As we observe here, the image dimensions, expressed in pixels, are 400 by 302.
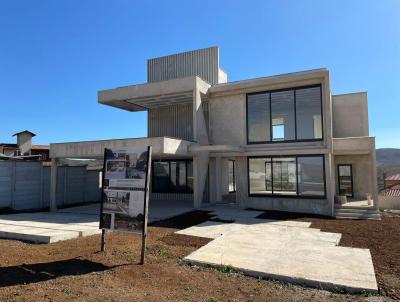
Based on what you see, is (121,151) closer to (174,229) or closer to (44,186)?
(174,229)

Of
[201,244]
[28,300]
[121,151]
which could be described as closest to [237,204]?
[201,244]

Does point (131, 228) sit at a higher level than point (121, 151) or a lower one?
lower

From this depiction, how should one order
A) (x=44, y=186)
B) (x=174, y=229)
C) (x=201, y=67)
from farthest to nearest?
1. (x=201, y=67)
2. (x=44, y=186)
3. (x=174, y=229)

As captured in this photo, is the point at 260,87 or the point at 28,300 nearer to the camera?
the point at 28,300

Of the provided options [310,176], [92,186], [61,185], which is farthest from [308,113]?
[61,185]

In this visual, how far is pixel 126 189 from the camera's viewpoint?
783cm

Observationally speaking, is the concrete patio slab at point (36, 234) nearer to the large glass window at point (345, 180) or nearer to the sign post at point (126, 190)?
the sign post at point (126, 190)

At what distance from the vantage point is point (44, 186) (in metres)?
18.3

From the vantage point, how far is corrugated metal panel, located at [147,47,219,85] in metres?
19.4

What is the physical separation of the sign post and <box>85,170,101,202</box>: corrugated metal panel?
1366 centimetres

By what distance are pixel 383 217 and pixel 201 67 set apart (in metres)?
13.1

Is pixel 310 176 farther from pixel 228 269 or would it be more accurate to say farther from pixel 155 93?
pixel 228 269

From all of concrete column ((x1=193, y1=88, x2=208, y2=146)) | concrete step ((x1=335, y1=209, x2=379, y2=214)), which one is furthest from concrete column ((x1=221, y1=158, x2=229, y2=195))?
concrete step ((x1=335, y1=209, x2=379, y2=214))

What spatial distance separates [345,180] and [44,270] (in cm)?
1877
